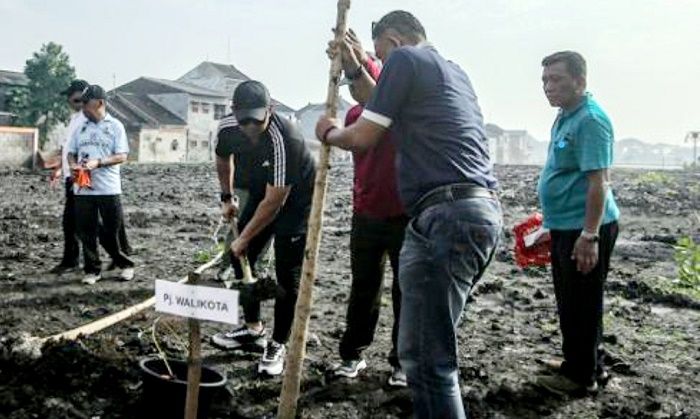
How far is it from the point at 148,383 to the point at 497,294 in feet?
17.0

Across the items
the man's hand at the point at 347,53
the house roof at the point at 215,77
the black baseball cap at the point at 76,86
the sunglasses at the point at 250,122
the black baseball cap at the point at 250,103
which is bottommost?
the sunglasses at the point at 250,122

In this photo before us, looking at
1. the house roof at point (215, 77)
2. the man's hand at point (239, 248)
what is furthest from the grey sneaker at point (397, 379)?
the house roof at point (215, 77)

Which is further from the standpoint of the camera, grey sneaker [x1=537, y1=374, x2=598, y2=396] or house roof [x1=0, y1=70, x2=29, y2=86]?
house roof [x1=0, y1=70, x2=29, y2=86]

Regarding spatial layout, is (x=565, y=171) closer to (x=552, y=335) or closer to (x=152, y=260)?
(x=552, y=335)

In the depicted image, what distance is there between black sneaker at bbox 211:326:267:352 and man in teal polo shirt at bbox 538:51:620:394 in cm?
214

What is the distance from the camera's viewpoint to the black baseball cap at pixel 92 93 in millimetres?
7164

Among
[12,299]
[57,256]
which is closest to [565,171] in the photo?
[12,299]

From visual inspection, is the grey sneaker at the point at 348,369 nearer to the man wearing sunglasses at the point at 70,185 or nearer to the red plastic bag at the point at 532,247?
the red plastic bag at the point at 532,247

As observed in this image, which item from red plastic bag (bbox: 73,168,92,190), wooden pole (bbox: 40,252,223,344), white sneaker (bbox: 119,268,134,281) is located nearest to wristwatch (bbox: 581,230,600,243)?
wooden pole (bbox: 40,252,223,344)

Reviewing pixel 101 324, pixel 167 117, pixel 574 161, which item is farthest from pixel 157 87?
pixel 574 161

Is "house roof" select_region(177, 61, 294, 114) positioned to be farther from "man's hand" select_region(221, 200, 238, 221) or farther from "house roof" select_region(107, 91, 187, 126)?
"man's hand" select_region(221, 200, 238, 221)

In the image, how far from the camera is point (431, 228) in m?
3.10

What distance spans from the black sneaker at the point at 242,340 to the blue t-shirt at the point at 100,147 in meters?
2.84

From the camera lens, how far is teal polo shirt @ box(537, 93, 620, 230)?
4.15m
